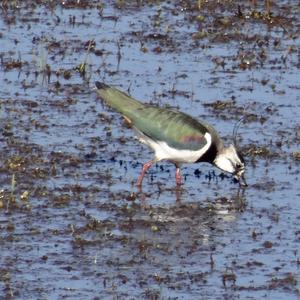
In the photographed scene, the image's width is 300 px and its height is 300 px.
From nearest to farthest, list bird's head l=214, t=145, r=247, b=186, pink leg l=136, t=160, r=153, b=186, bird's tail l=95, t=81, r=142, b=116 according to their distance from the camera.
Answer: pink leg l=136, t=160, r=153, b=186 → bird's head l=214, t=145, r=247, b=186 → bird's tail l=95, t=81, r=142, b=116

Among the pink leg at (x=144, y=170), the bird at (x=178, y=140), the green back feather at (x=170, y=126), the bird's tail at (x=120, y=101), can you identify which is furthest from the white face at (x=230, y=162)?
the bird's tail at (x=120, y=101)

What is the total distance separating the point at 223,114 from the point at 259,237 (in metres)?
3.69

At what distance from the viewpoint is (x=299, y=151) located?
1408cm

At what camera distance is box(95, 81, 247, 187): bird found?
43.0 ft

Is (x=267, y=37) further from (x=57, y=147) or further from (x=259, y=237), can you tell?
(x=259, y=237)

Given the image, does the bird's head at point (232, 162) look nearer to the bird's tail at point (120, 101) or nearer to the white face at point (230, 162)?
the white face at point (230, 162)

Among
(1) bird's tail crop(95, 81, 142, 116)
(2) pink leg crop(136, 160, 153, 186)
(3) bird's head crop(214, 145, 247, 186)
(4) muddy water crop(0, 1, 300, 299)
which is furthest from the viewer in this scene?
(1) bird's tail crop(95, 81, 142, 116)

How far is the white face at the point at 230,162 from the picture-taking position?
1313 cm

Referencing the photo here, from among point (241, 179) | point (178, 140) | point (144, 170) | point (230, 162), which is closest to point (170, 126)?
point (178, 140)

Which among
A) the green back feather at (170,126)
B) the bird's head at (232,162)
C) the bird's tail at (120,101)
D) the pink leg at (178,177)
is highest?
the bird's tail at (120,101)

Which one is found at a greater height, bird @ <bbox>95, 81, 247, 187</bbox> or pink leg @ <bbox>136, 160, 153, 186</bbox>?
bird @ <bbox>95, 81, 247, 187</bbox>

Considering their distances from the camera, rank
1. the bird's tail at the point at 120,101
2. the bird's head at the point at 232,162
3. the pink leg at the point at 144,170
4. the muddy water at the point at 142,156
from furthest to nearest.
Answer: the bird's tail at the point at 120,101
the bird's head at the point at 232,162
the pink leg at the point at 144,170
the muddy water at the point at 142,156

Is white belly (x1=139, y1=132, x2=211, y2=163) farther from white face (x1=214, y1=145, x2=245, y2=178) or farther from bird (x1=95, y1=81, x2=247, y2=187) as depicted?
white face (x1=214, y1=145, x2=245, y2=178)

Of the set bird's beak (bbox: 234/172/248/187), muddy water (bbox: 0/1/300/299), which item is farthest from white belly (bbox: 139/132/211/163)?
bird's beak (bbox: 234/172/248/187)
